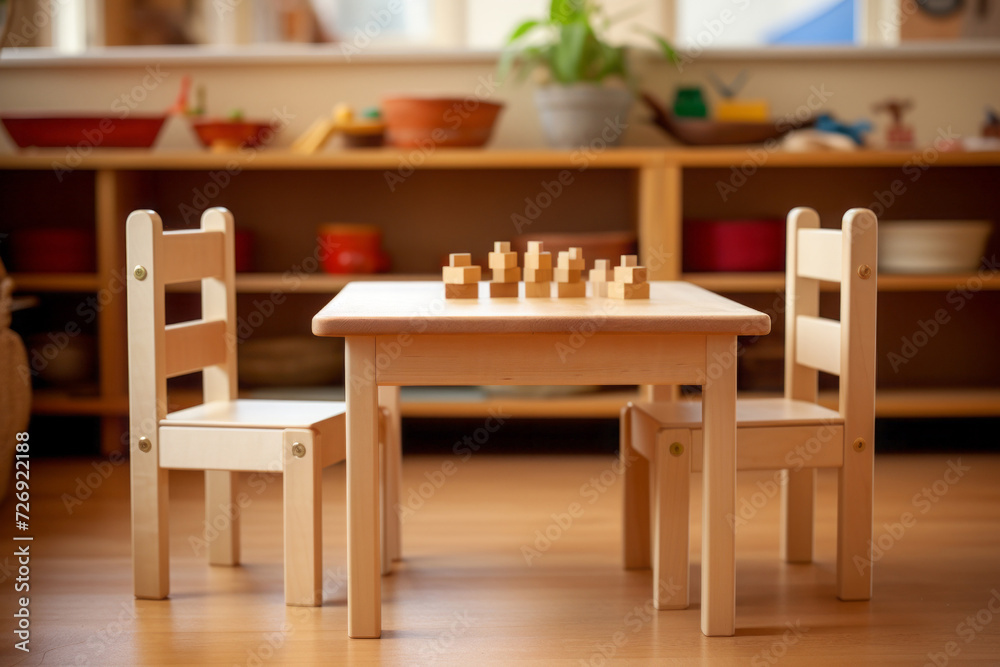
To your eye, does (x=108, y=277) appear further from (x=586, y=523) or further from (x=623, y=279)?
(x=623, y=279)

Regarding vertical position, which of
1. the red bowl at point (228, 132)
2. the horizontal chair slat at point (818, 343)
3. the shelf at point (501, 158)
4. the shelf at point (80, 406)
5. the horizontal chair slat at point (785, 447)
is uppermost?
the red bowl at point (228, 132)

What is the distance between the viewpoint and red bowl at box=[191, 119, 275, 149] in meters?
3.40

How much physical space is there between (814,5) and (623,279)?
7.61 ft

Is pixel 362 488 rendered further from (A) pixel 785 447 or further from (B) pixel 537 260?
(A) pixel 785 447

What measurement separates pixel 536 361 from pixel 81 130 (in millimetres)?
2237

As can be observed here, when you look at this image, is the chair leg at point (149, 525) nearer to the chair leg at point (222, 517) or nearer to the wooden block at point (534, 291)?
the chair leg at point (222, 517)

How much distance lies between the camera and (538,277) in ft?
6.59

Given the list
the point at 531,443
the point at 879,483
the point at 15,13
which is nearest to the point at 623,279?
the point at 879,483

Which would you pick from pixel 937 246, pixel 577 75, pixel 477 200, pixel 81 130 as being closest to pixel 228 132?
pixel 81 130

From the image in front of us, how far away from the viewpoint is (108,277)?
3.30 meters

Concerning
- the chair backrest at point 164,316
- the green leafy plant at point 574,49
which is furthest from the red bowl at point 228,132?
the chair backrest at point 164,316

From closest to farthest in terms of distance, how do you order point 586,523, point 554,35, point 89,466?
point 586,523 < point 89,466 < point 554,35

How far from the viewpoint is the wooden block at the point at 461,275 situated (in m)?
1.95

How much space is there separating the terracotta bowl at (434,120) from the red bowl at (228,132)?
1.44 feet
